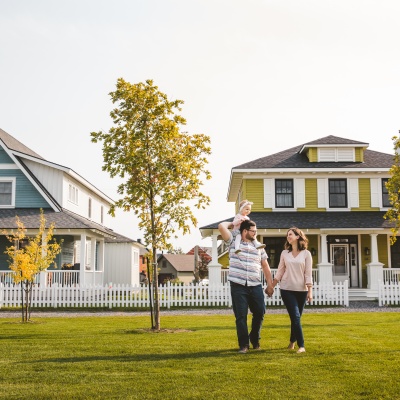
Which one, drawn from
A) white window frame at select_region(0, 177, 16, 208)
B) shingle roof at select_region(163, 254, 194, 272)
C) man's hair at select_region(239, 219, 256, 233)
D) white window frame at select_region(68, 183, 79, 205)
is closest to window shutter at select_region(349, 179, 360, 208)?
white window frame at select_region(68, 183, 79, 205)

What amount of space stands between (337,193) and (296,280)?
2106 centimetres

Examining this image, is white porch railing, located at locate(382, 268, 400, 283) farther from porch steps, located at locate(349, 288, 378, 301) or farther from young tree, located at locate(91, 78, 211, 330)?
young tree, located at locate(91, 78, 211, 330)

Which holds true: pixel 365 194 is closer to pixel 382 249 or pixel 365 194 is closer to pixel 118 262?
pixel 382 249

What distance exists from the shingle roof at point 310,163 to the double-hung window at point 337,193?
0.81 metres

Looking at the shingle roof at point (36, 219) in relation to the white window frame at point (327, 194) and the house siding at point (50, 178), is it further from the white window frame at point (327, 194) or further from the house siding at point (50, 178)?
the white window frame at point (327, 194)

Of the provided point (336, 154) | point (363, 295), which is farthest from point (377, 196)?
point (363, 295)

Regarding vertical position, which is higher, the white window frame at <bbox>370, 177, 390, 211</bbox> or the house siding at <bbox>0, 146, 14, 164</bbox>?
the house siding at <bbox>0, 146, 14, 164</bbox>

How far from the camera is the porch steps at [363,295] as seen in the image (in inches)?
1021

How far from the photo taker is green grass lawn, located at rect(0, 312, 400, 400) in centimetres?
582

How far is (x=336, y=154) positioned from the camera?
29.2 meters

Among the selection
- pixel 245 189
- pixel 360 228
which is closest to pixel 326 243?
pixel 360 228

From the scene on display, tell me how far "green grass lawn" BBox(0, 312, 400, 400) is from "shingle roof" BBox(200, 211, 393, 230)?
1489cm

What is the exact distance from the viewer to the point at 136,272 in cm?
4031

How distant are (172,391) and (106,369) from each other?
1546 millimetres
